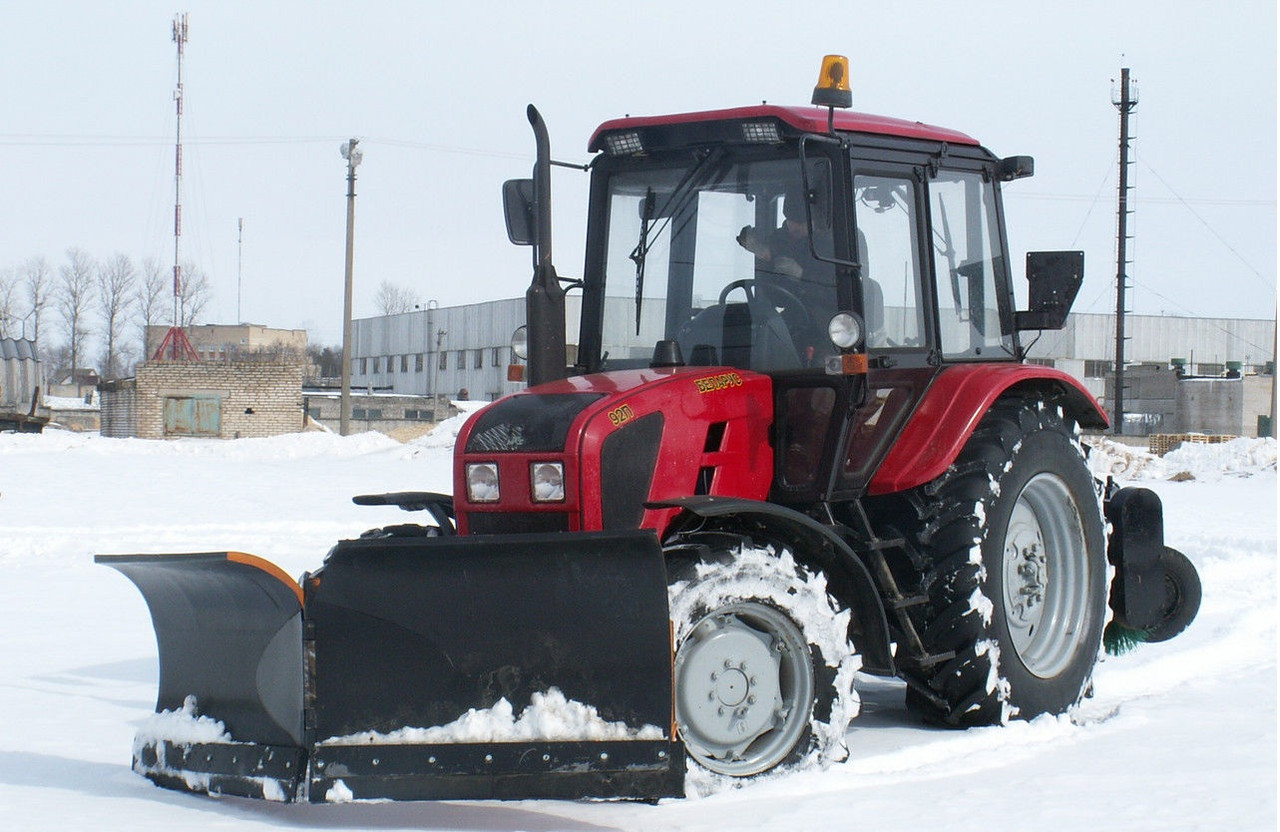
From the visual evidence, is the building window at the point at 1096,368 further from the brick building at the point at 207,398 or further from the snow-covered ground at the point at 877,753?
the snow-covered ground at the point at 877,753

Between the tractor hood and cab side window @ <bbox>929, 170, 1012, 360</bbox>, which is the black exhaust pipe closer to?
the tractor hood

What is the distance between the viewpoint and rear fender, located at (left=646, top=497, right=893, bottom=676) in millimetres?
4457

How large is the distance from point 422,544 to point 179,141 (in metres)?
39.1

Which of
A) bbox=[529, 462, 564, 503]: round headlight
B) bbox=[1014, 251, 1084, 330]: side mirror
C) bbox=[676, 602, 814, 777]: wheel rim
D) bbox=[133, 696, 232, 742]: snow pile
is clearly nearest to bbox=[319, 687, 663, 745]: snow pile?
bbox=[676, 602, 814, 777]: wheel rim

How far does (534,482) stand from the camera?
4.31 meters

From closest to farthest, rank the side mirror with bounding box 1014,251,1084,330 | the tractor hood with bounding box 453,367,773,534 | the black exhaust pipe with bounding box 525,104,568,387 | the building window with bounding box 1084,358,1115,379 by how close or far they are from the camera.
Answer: the tractor hood with bounding box 453,367,773,534
the black exhaust pipe with bounding box 525,104,568,387
the side mirror with bounding box 1014,251,1084,330
the building window with bounding box 1084,358,1115,379

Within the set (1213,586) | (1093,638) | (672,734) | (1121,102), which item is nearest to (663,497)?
(672,734)

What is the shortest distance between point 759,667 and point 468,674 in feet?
3.18

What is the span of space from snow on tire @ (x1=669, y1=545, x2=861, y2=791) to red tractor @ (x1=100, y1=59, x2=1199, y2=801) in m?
0.01

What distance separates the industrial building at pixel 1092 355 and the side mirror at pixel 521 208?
148 ft

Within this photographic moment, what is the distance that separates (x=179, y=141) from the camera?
40.0 metres

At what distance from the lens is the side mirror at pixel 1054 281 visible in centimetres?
563

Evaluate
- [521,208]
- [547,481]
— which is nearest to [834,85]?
[521,208]

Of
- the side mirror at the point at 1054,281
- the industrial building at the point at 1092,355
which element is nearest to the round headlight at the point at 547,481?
the side mirror at the point at 1054,281
